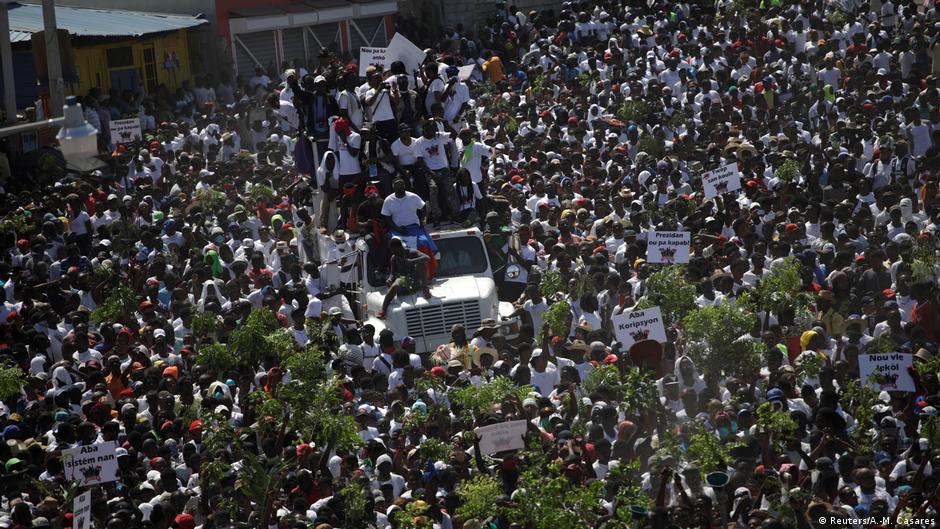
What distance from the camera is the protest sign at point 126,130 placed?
2423 centimetres

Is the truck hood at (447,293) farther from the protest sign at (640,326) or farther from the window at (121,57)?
the window at (121,57)

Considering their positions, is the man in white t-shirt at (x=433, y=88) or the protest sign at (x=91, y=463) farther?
the man in white t-shirt at (x=433, y=88)

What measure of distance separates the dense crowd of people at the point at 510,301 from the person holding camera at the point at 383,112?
0.03 m

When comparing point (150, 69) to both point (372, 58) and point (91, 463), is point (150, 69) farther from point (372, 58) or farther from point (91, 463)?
point (91, 463)

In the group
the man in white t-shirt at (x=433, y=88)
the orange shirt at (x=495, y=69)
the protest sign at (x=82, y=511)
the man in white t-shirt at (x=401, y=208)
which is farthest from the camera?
the orange shirt at (x=495, y=69)

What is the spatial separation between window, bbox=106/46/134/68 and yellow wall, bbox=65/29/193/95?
0.25ft

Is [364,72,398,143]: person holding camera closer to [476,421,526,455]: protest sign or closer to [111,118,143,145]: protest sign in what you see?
[111,118,143,145]: protest sign

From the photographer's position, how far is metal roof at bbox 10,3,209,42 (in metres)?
29.7

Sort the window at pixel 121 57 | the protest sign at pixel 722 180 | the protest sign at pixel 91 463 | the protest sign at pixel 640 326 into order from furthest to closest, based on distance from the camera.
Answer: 1. the window at pixel 121 57
2. the protest sign at pixel 722 180
3. the protest sign at pixel 640 326
4. the protest sign at pixel 91 463

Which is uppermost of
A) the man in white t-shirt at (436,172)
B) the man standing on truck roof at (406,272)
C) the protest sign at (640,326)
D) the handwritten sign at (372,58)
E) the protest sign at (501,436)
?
the handwritten sign at (372,58)

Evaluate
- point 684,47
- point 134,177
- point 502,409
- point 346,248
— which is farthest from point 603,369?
point 684,47

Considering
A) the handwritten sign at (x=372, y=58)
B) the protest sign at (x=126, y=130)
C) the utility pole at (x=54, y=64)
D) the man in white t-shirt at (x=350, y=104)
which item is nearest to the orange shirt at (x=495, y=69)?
the protest sign at (x=126, y=130)

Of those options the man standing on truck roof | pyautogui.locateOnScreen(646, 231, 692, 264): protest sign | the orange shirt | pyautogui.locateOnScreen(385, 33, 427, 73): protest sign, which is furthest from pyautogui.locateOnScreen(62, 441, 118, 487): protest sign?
the orange shirt

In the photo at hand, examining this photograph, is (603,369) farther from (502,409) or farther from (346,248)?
(346,248)
